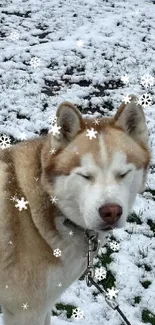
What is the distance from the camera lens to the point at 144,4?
9.51 m

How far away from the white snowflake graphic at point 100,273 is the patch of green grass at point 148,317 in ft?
1.33

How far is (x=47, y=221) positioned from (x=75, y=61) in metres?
4.85

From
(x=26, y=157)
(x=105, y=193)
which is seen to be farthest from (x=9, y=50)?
(x=105, y=193)

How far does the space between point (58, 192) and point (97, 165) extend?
0.24 meters

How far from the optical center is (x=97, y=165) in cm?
231

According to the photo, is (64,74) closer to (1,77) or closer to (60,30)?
(1,77)

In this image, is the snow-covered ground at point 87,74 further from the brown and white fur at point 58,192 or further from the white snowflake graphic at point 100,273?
the brown and white fur at point 58,192

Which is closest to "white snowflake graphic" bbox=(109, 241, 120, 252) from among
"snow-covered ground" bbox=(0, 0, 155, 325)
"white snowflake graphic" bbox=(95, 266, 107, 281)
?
"snow-covered ground" bbox=(0, 0, 155, 325)

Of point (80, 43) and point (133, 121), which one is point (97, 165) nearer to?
point (133, 121)

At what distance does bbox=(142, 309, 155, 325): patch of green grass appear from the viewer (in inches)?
135

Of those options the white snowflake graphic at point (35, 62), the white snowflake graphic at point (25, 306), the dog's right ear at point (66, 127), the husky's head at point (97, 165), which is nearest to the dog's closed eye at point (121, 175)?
the husky's head at point (97, 165)

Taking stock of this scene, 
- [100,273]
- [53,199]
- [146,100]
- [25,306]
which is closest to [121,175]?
[53,199]

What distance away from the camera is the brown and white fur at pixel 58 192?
7.64ft

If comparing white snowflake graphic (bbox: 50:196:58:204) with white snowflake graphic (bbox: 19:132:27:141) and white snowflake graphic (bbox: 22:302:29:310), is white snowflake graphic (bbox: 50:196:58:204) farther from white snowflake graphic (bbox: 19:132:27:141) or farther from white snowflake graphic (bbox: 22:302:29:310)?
white snowflake graphic (bbox: 19:132:27:141)
